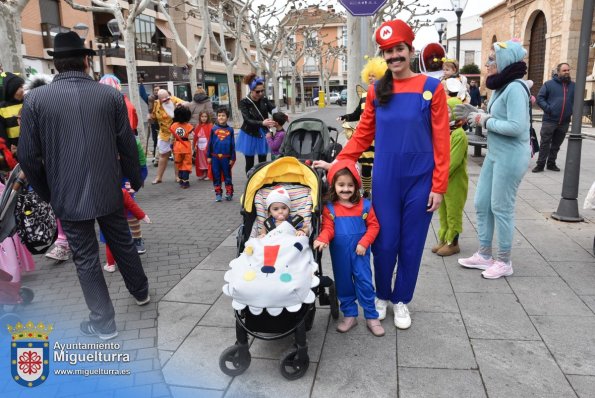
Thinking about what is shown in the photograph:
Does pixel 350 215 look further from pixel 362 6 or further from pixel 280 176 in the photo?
pixel 362 6

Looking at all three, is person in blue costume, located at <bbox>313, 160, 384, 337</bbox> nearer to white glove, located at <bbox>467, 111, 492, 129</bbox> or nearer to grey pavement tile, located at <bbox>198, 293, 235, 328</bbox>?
grey pavement tile, located at <bbox>198, 293, 235, 328</bbox>

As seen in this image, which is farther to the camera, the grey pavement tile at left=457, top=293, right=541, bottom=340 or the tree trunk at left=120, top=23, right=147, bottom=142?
the tree trunk at left=120, top=23, right=147, bottom=142

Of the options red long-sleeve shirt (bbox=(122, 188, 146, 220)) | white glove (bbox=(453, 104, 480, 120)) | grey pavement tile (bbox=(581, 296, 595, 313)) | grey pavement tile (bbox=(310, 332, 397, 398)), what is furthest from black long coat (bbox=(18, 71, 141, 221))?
grey pavement tile (bbox=(581, 296, 595, 313))

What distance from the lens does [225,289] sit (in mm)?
3061

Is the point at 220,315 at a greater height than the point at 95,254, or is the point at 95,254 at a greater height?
the point at 95,254

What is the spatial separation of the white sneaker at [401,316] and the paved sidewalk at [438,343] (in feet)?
0.17

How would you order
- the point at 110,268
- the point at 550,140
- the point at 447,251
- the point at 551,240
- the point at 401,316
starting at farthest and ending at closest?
the point at 550,140 → the point at 551,240 → the point at 447,251 → the point at 110,268 → the point at 401,316

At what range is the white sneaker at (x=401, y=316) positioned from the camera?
358 cm

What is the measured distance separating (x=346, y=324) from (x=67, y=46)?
9.27 feet

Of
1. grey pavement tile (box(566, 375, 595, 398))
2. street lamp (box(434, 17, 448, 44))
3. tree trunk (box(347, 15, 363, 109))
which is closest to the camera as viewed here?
grey pavement tile (box(566, 375, 595, 398))

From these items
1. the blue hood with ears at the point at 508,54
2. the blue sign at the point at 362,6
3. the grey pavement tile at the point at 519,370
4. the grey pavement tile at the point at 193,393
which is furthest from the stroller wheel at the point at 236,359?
the blue sign at the point at 362,6

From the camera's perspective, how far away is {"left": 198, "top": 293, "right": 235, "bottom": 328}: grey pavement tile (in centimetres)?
372

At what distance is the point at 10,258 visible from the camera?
4.15 metres

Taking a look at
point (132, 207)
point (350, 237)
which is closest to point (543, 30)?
point (132, 207)
